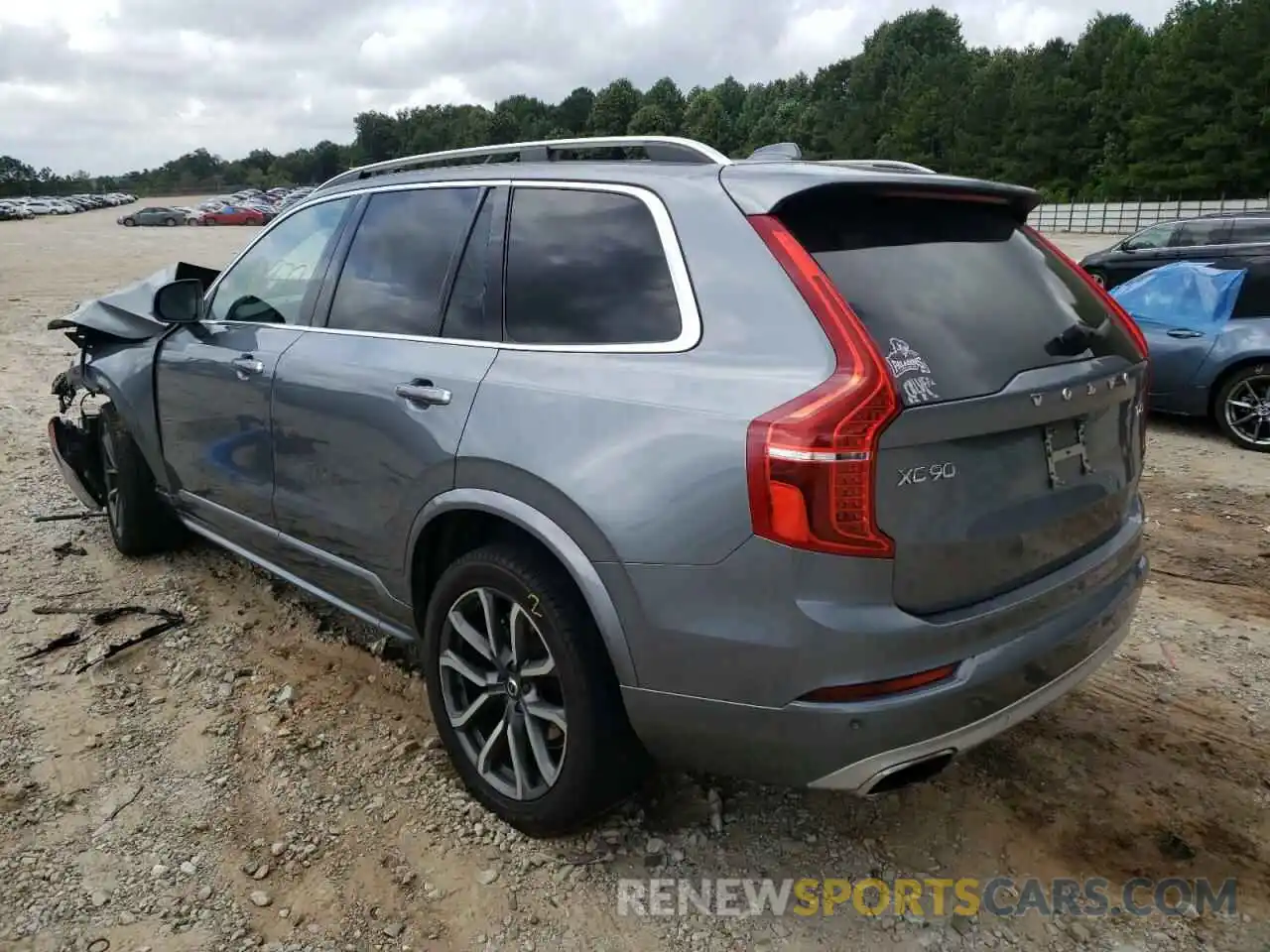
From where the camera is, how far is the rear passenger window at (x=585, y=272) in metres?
2.46

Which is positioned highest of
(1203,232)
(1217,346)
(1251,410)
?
(1203,232)

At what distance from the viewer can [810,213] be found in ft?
7.65

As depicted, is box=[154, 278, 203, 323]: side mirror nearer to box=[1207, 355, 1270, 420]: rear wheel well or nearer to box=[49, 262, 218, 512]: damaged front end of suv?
box=[49, 262, 218, 512]: damaged front end of suv

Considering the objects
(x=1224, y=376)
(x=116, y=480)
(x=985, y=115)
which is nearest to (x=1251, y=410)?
(x=1224, y=376)

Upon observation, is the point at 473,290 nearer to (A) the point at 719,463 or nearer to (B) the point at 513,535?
(B) the point at 513,535

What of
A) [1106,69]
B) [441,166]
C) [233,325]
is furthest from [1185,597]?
[1106,69]

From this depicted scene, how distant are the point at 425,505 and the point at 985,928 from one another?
187cm

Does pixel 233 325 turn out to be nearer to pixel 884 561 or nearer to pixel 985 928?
pixel 884 561

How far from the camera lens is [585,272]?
264 centimetres

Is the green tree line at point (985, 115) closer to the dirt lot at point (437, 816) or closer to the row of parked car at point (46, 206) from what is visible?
the row of parked car at point (46, 206)

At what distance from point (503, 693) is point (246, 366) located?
1.77 m

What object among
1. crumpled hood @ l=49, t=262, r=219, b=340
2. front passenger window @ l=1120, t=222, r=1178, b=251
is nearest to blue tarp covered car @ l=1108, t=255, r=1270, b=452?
crumpled hood @ l=49, t=262, r=219, b=340

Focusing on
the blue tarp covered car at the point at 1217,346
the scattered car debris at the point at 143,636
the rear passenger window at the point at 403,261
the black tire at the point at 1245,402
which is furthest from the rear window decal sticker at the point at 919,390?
the black tire at the point at 1245,402

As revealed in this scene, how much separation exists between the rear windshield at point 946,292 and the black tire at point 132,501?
370cm
